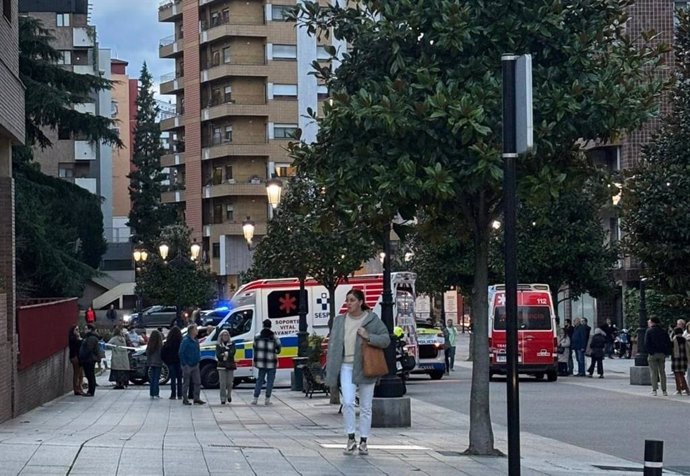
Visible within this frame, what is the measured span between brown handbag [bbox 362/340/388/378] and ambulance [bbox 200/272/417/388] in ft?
71.1

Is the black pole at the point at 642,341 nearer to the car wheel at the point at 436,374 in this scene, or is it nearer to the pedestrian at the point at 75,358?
the car wheel at the point at 436,374

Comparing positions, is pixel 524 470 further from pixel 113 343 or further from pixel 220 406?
pixel 113 343

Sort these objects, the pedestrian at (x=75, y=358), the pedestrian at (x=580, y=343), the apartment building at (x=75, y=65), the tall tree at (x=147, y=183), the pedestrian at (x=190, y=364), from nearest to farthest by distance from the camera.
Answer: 1. the pedestrian at (x=190, y=364)
2. the pedestrian at (x=75, y=358)
3. the pedestrian at (x=580, y=343)
4. the apartment building at (x=75, y=65)
5. the tall tree at (x=147, y=183)

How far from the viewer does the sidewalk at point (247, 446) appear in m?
13.9

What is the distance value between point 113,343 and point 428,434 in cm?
1800

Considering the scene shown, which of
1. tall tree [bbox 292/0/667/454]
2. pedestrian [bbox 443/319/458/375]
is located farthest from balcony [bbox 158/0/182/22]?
tall tree [bbox 292/0/667/454]

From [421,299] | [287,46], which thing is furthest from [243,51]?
[421,299]

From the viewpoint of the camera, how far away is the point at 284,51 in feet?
277

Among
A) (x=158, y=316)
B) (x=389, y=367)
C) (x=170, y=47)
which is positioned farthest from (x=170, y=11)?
(x=389, y=367)

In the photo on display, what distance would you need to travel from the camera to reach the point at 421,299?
72.6 metres

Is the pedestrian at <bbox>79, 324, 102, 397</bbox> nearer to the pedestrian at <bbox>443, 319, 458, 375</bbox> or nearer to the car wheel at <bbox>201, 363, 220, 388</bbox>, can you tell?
the car wheel at <bbox>201, 363, 220, 388</bbox>

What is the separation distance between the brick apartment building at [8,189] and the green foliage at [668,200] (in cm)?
1337

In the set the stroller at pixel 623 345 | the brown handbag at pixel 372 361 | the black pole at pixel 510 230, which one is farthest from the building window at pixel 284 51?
the black pole at pixel 510 230

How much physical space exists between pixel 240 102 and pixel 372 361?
69847mm
